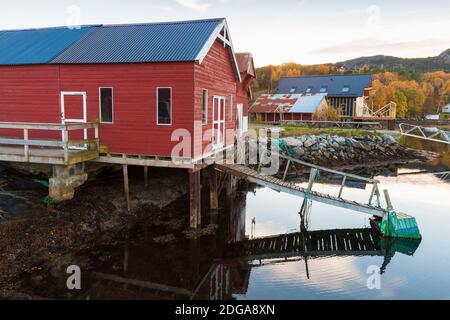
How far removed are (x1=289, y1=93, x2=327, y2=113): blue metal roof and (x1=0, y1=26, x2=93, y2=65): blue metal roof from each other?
37.1 m

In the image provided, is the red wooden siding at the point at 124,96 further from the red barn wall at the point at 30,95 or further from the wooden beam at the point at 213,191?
the wooden beam at the point at 213,191

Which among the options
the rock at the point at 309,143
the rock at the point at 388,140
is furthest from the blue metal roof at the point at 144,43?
the rock at the point at 388,140

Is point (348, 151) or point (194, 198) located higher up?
point (348, 151)

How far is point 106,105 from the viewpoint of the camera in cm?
1505

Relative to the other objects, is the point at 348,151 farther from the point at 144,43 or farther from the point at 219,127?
the point at 144,43

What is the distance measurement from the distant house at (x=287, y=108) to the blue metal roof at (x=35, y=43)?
35986mm

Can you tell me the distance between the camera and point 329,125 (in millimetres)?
49500

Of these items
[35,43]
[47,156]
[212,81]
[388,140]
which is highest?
[35,43]

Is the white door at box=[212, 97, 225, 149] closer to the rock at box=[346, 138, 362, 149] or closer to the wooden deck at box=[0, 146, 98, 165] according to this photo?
the wooden deck at box=[0, 146, 98, 165]

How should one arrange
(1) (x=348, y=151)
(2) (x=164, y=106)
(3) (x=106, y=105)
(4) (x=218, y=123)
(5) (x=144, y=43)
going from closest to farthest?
(2) (x=164, y=106), (3) (x=106, y=105), (5) (x=144, y=43), (4) (x=218, y=123), (1) (x=348, y=151)

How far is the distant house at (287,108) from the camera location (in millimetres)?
51219

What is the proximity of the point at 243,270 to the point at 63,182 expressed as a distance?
7.74m

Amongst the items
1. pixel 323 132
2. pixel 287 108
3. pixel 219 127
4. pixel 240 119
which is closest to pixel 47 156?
pixel 219 127
